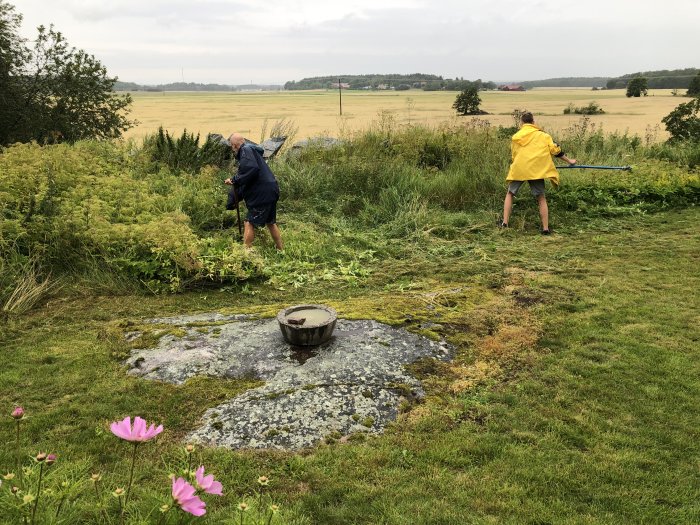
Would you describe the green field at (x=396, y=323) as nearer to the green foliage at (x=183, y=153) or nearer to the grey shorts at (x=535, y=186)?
the green foliage at (x=183, y=153)

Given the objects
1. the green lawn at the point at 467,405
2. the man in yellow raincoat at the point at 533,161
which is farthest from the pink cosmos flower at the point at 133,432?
the man in yellow raincoat at the point at 533,161

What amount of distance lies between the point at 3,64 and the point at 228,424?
33.1 feet

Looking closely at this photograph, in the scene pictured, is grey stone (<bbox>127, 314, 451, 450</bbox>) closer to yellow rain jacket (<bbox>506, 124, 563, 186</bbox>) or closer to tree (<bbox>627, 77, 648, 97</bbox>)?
yellow rain jacket (<bbox>506, 124, 563, 186</bbox>)

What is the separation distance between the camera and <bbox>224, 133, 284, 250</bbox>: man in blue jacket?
647 cm

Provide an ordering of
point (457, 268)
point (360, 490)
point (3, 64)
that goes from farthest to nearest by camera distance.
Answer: point (3, 64), point (457, 268), point (360, 490)

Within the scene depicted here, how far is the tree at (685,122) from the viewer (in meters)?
12.9

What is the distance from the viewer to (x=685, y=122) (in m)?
13.2

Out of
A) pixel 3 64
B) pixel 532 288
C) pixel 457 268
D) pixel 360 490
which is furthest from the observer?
pixel 3 64

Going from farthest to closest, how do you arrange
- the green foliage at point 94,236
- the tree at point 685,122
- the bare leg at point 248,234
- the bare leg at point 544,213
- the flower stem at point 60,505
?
1. the tree at point 685,122
2. the bare leg at point 544,213
3. the bare leg at point 248,234
4. the green foliage at point 94,236
5. the flower stem at point 60,505

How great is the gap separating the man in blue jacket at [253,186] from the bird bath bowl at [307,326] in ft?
8.50

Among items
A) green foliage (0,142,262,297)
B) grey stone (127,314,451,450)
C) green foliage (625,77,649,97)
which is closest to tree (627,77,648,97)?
green foliage (625,77,649,97)

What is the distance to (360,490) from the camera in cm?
269

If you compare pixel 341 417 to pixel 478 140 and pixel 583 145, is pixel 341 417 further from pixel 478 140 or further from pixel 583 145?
pixel 583 145

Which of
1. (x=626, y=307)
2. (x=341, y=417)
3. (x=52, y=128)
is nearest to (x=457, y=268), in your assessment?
(x=626, y=307)
